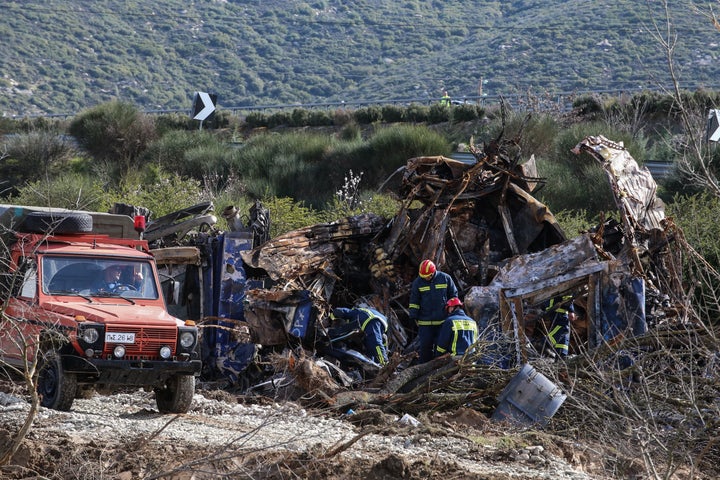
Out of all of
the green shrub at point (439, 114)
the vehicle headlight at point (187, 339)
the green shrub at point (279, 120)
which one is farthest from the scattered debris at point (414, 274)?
the green shrub at point (279, 120)

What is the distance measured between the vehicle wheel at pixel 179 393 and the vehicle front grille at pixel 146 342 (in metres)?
0.41

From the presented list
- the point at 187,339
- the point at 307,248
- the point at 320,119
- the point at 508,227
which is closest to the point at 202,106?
the point at 307,248

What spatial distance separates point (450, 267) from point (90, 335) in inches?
257

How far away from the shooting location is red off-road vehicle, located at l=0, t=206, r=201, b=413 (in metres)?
9.87

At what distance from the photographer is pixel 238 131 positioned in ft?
143

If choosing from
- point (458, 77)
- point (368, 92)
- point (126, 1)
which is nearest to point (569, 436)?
point (458, 77)

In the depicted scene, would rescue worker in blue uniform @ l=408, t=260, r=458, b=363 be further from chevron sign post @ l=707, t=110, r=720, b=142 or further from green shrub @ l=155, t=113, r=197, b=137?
green shrub @ l=155, t=113, r=197, b=137

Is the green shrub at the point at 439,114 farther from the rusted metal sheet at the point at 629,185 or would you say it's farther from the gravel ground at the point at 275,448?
the gravel ground at the point at 275,448

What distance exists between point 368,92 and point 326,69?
10785mm

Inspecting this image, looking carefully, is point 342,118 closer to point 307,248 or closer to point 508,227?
point 508,227

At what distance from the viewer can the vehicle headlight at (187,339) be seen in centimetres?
1036

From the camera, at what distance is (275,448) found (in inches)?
327

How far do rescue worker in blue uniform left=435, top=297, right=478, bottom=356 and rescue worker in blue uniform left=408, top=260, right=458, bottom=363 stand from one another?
1.82 ft

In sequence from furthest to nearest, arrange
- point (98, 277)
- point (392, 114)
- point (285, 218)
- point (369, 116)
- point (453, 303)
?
point (369, 116), point (392, 114), point (285, 218), point (453, 303), point (98, 277)
